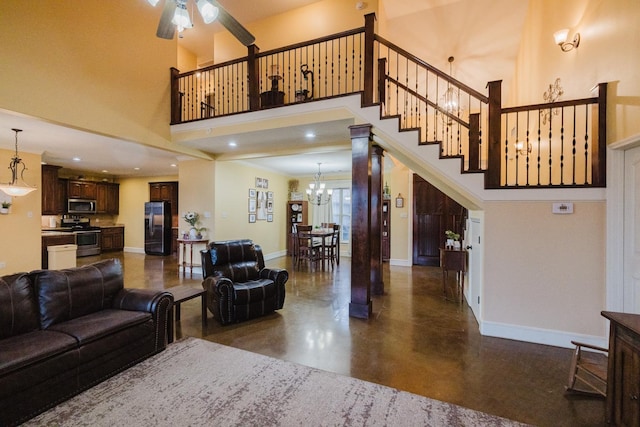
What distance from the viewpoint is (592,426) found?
1.78 m

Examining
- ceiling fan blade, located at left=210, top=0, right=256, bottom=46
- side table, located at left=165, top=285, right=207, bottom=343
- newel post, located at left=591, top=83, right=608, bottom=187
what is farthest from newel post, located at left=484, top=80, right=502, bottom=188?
side table, located at left=165, top=285, right=207, bottom=343

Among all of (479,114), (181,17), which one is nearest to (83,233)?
(181,17)

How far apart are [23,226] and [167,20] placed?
5.67 meters

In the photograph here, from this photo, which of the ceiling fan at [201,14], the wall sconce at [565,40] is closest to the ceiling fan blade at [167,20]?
the ceiling fan at [201,14]

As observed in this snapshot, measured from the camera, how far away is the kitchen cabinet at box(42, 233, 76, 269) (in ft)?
19.6

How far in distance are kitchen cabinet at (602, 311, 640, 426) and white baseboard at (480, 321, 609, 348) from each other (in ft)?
4.44

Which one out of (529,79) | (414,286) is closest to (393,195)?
(414,286)

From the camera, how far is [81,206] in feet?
28.3

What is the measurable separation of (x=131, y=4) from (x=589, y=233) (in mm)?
7095

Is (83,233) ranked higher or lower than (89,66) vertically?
lower

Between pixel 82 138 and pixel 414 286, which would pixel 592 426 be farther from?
pixel 82 138

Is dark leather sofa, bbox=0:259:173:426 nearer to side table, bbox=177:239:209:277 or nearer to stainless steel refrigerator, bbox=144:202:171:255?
side table, bbox=177:239:209:277

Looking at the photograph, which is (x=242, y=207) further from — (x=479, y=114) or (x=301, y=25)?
(x=479, y=114)

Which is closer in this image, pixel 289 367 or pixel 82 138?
pixel 289 367
